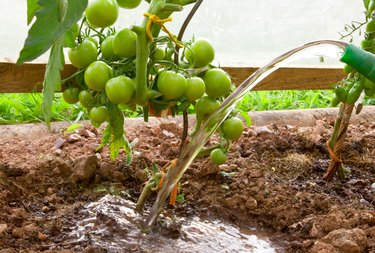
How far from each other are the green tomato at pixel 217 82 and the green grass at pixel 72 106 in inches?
23.6

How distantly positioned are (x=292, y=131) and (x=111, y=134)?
3.13 feet

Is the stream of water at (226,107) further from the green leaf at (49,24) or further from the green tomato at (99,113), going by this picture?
the green leaf at (49,24)

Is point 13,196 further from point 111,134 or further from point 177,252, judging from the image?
point 177,252

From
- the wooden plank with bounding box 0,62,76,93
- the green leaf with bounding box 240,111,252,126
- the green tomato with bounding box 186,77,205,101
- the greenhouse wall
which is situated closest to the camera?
the green tomato with bounding box 186,77,205,101

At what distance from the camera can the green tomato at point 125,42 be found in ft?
3.34

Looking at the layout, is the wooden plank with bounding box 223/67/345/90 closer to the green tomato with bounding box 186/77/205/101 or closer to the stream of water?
the stream of water

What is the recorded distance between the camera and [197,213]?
1.42 meters

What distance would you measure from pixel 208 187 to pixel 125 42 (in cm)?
61

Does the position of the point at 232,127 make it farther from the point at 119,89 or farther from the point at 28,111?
the point at 28,111


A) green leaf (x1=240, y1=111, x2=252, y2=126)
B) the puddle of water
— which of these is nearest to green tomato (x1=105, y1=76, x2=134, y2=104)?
the puddle of water

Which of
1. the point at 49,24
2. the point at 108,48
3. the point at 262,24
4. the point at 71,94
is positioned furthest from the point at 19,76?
the point at 262,24

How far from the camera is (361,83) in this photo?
58.1 inches

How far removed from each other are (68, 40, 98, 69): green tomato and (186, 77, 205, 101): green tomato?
193 mm

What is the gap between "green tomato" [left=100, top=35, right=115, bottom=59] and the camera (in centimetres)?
110
